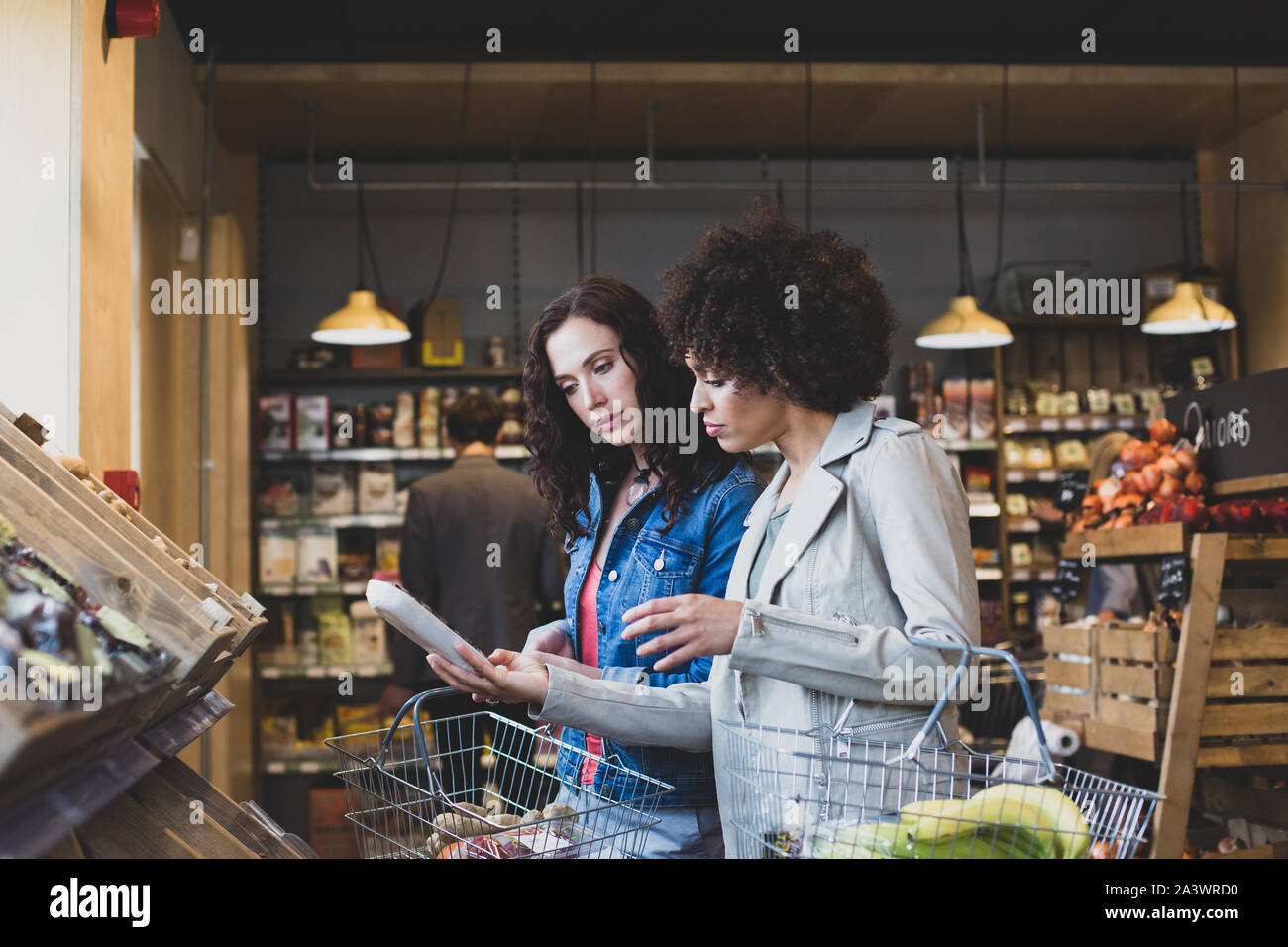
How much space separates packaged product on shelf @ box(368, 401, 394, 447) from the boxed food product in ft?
1.08

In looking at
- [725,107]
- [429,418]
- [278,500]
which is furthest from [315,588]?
[725,107]

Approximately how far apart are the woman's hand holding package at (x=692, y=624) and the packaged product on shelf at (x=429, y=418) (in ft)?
14.9

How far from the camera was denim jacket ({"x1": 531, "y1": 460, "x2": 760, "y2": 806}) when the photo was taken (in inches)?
73.7

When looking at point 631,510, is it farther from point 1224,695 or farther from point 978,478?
point 978,478

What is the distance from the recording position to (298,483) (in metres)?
6.03

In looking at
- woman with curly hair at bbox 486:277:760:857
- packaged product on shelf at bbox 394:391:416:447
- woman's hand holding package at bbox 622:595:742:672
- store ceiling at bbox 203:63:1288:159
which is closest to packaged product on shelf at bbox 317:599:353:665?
packaged product on shelf at bbox 394:391:416:447

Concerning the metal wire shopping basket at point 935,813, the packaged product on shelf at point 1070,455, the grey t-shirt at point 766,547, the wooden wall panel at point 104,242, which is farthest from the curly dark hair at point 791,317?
the packaged product on shelf at point 1070,455

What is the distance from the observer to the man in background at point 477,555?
4.53 meters

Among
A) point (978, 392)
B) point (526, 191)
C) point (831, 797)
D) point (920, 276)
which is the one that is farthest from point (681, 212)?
point (831, 797)

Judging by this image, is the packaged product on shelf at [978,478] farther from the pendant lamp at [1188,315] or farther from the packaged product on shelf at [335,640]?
the packaged product on shelf at [335,640]

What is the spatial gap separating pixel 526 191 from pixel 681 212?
880mm

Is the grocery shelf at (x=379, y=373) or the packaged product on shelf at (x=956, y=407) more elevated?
the grocery shelf at (x=379, y=373)

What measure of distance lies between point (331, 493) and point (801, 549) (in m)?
4.62

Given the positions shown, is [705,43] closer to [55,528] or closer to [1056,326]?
[1056,326]
